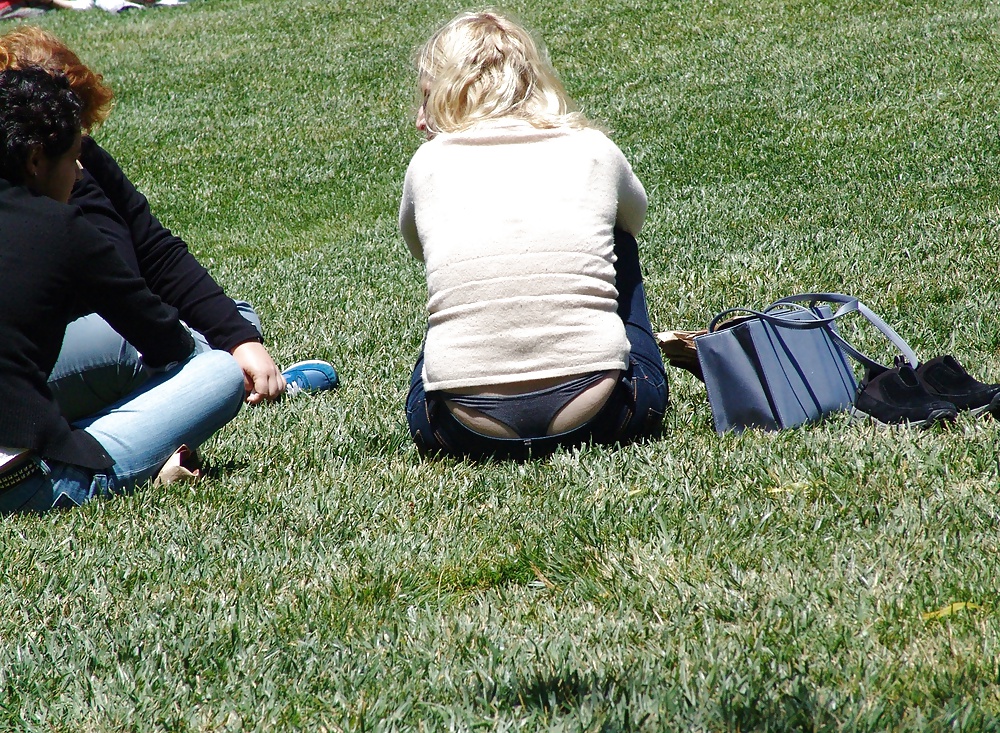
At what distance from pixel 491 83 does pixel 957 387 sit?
73.6 inches

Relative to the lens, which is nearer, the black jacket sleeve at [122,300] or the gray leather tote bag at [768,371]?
the black jacket sleeve at [122,300]

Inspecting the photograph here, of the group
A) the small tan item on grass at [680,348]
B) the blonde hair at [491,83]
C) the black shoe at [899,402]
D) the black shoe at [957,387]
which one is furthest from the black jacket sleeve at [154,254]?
the black shoe at [957,387]

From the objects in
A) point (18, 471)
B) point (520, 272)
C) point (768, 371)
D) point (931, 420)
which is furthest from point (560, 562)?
point (18, 471)

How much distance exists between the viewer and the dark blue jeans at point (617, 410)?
3.37 metres

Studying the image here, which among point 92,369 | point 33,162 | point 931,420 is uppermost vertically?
point 33,162

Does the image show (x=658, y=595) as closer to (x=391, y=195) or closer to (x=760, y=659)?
(x=760, y=659)

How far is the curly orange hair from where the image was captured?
370cm

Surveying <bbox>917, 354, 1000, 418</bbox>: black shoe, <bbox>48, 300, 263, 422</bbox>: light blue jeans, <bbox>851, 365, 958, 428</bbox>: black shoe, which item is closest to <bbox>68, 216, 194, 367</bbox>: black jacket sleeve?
<bbox>48, 300, 263, 422</bbox>: light blue jeans

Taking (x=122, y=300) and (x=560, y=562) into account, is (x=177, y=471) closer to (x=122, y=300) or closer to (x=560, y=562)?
(x=122, y=300)

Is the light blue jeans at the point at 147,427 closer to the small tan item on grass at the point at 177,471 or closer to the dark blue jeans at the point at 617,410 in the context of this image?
the small tan item on grass at the point at 177,471

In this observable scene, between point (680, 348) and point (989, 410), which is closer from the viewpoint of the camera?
point (989, 410)

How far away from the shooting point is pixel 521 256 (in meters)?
3.20

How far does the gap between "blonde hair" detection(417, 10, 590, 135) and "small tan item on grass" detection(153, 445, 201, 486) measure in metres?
1.36

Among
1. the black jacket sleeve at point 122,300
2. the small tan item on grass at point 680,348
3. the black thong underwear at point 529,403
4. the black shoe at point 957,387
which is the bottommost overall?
the black shoe at point 957,387
